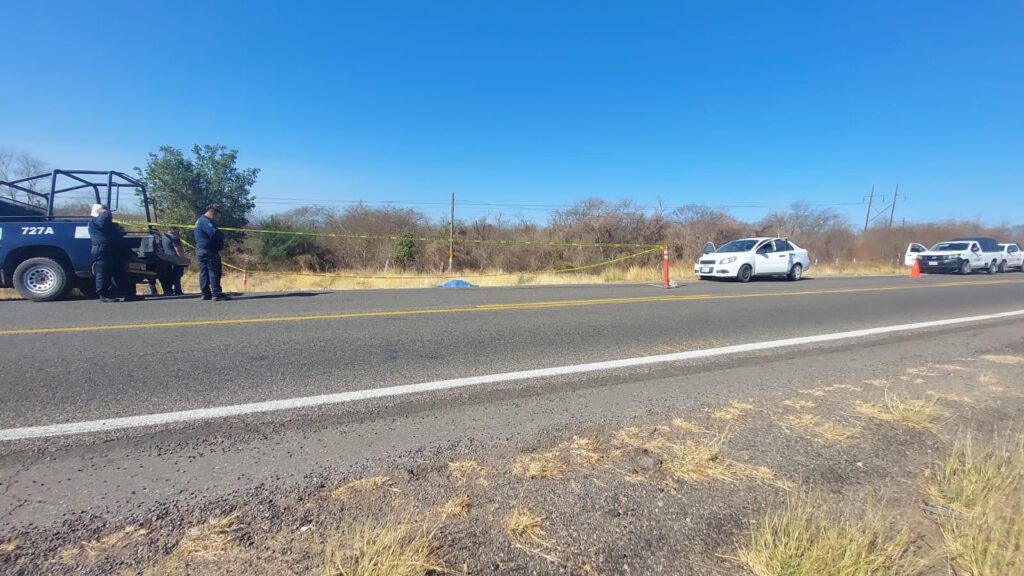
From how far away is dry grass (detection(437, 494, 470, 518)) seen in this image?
6.50 ft

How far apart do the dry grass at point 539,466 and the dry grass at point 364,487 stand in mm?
654

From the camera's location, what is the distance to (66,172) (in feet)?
30.9

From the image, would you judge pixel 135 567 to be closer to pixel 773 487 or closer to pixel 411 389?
pixel 411 389

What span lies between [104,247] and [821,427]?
33.5 ft

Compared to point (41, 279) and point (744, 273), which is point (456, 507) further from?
point (744, 273)

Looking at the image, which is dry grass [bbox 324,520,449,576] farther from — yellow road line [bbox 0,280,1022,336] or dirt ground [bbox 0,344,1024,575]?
yellow road line [bbox 0,280,1022,336]

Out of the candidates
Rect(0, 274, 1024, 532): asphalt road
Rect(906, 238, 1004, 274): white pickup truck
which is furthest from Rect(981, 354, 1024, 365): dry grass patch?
Rect(906, 238, 1004, 274): white pickup truck

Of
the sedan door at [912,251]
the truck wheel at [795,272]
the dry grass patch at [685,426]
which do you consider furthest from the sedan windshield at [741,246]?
the sedan door at [912,251]

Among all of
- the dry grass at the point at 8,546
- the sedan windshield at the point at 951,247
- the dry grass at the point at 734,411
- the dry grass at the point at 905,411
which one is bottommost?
the dry grass at the point at 8,546

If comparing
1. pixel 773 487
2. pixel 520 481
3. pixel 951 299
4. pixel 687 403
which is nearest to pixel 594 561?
pixel 520 481

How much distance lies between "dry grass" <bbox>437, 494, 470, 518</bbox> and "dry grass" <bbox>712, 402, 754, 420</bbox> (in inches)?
80.9

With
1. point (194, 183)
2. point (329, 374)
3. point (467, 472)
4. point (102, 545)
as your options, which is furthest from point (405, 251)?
point (102, 545)

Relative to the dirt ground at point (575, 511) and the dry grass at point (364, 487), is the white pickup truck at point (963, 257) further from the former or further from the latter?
the dry grass at point (364, 487)

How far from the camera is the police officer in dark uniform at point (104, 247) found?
7488 mm
